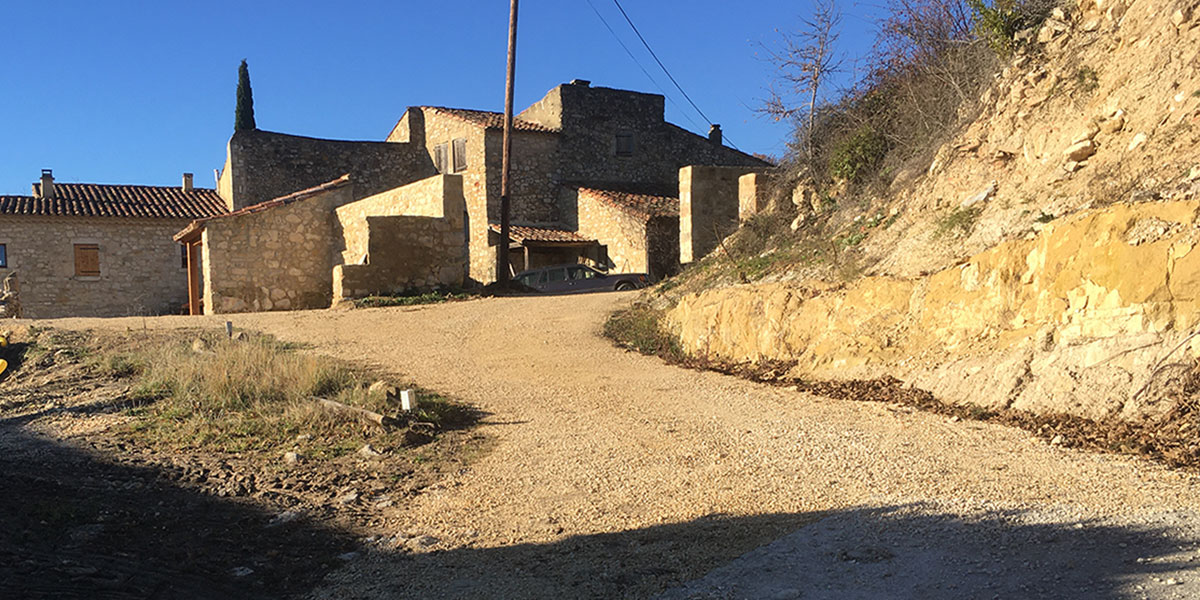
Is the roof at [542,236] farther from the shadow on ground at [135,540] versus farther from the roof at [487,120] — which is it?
the shadow on ground at [135,540]

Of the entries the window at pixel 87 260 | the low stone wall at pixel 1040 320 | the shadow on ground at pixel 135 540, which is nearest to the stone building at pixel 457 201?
the window at pixel 87 260

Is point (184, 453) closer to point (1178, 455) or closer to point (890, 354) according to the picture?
point (890, 354)

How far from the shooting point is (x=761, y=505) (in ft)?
18.7

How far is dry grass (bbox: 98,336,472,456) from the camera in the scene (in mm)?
7672

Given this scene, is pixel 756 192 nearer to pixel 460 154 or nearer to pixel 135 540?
pixel 135 540

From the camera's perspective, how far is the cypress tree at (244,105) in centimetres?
3438

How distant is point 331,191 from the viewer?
2047 centimetres

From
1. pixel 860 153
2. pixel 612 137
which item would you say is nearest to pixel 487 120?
pixel 612 137

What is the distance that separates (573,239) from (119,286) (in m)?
15.6

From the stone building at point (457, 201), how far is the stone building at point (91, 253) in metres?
3.04

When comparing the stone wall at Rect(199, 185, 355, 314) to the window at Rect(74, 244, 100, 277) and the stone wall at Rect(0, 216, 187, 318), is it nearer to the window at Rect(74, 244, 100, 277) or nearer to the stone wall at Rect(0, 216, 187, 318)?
the stone wall at Rect(0, 216, 187, 318)

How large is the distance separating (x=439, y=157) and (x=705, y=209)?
18.1 metres

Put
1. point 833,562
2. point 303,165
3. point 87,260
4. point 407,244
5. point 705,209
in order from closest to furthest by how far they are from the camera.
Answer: point 833,562, point 705,209, point 407,244, point 87,260, point 303,165

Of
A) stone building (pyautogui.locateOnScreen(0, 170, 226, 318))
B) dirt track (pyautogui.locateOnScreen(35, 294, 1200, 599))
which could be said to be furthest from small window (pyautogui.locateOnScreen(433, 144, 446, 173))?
dirt track (pyautogui.locateOnScreen(35, 294, 1200, 599))
